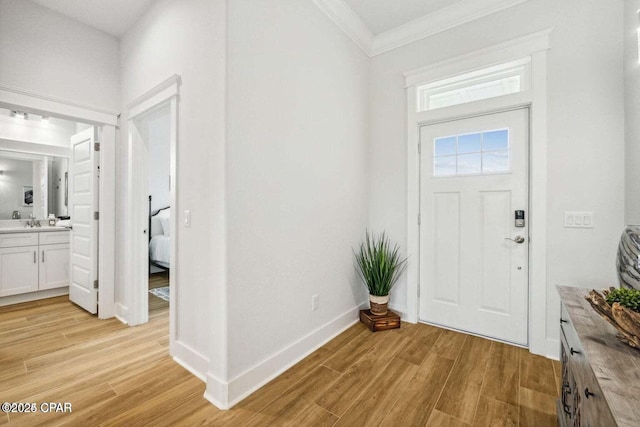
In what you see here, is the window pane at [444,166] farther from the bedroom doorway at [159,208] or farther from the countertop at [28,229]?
the countertop at [28,229]

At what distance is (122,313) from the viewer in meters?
2.79

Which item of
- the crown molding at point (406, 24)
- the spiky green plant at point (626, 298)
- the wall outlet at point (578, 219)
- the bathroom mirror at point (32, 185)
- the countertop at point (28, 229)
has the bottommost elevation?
the spiky green plant at point (626, 298)

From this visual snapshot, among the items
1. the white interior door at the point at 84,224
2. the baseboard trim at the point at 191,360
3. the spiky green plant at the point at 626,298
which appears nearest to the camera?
the spiky green plant at the point at 626,298

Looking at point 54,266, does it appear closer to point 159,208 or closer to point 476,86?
point 159,208

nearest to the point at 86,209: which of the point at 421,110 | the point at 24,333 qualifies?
the point at 24,333

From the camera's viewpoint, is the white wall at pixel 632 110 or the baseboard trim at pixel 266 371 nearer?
the baseboard trim at pixel 266 371

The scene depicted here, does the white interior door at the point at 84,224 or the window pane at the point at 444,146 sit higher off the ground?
the window pane at the point at 444,146

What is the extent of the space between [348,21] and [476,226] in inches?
90.0

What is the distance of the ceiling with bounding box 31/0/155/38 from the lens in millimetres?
2416

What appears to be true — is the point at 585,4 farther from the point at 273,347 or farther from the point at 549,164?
the point at 273,347

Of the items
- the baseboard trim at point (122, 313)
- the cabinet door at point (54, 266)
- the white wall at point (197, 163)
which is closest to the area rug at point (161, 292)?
the baseboard trim at point (122, 313)

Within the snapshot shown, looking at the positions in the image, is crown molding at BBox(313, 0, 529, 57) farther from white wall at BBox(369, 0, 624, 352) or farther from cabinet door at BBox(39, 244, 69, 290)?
cabinet door at BBox(39, 244, 69, 290)

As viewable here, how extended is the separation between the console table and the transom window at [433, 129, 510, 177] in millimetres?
1467

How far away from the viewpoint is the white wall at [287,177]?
1.70 m
